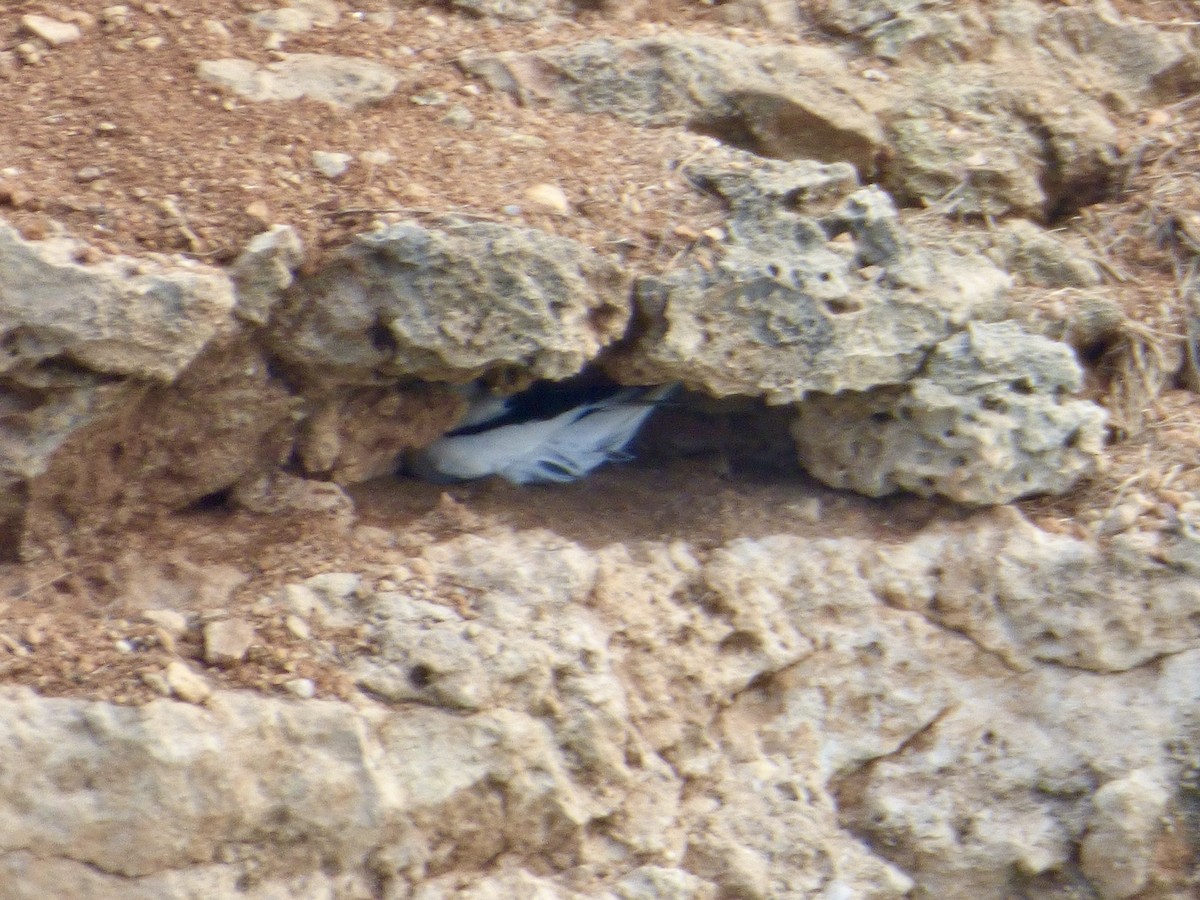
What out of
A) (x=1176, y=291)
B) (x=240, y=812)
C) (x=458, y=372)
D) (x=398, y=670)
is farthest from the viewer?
(x=1176, y=291)

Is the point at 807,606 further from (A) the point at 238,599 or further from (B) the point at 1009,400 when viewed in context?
(A) the point at 238,599

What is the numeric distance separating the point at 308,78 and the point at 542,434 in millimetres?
898

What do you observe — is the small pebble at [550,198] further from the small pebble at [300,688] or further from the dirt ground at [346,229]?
the small pebble at [300,688]

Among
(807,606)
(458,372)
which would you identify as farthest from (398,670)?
(807,606)

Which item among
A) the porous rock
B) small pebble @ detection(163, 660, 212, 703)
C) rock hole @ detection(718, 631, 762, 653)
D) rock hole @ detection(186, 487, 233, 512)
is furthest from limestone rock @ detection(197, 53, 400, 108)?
rock hole @ detection(718, 631, 762, 653)

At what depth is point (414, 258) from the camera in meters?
2.74

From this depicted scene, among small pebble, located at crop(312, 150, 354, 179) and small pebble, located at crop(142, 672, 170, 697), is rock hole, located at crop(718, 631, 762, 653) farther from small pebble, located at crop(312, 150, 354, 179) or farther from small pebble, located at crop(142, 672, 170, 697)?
small pebble, located at crop(312, 150, 354, 179)

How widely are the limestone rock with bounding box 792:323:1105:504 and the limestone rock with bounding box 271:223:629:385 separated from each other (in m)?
0.68

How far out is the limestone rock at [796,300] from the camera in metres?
2.95

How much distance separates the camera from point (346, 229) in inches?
110

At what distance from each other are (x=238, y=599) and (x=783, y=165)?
1429 mm

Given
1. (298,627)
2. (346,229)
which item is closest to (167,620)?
(298,627)

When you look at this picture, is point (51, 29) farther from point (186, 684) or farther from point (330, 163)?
point (186, 684)

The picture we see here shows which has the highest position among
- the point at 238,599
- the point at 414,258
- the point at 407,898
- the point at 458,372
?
the point at 414,258
